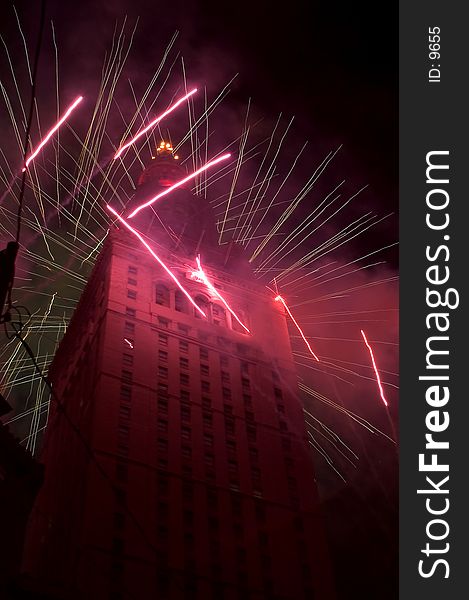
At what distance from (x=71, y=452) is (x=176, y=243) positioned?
87.4 ft

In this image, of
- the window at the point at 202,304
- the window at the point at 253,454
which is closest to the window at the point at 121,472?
the window at the point at 253,454

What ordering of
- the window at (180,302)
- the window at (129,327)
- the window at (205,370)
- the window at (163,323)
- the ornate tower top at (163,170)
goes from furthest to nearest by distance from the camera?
the ornate tower top at (163,170) → the window at (180,302) → the window at (163,323) → the window at (205,370) → the window at (129,327)

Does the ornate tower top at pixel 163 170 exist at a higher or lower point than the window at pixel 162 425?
higher

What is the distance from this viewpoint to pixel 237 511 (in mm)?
48250

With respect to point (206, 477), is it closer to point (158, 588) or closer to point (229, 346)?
point (158, 588)

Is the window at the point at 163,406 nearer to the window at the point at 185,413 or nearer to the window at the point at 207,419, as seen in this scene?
the window at the point at 185,413

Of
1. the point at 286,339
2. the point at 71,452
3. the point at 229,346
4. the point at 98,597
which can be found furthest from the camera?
the point at 286,339

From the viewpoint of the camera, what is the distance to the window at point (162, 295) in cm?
6325

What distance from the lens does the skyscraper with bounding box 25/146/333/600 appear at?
42344 mm

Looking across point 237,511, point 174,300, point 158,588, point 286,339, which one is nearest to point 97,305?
point 174,300

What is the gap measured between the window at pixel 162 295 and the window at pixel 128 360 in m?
8.44

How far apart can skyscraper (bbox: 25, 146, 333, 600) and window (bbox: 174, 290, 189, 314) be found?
0.47ft

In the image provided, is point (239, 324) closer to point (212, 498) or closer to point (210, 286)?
point (210, 286)

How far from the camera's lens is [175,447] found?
50.0 metres
